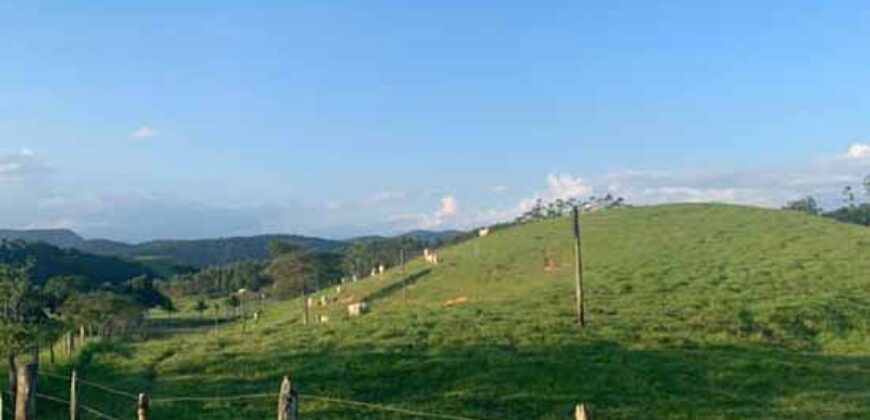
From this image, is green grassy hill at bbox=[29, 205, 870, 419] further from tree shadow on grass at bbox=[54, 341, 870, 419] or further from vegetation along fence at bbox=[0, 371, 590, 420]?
vegetation along fence at bbox=[0, 371, 590, 420]

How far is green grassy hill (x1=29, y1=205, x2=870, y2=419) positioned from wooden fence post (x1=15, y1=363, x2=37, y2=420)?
46.2 feet

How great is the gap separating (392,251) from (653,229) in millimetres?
58374

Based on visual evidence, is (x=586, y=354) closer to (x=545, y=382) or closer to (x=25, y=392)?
(x=545, y=382)

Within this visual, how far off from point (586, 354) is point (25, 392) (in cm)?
2666

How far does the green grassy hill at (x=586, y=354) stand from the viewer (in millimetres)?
32375

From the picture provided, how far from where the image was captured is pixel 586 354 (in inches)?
1563

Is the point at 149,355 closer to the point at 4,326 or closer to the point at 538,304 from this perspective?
the point at 4,326

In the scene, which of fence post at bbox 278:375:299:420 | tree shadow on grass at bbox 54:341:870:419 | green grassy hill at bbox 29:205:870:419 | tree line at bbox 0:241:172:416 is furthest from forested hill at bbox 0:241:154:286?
fence post at bbox 278:375:299:420

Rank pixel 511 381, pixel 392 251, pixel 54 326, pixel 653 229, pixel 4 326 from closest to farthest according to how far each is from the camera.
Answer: pixel 511 381, pixel 4 326, pixel 54 326, pixel 653 229, pixel 392 251

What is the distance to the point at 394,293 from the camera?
86.8 m

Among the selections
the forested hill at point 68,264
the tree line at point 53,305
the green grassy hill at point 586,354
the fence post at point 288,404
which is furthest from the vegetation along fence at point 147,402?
the forested hill at point 68,264

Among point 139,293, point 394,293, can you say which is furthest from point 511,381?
point 139,293

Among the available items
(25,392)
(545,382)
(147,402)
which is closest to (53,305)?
(545,382)

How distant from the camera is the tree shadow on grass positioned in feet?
103
